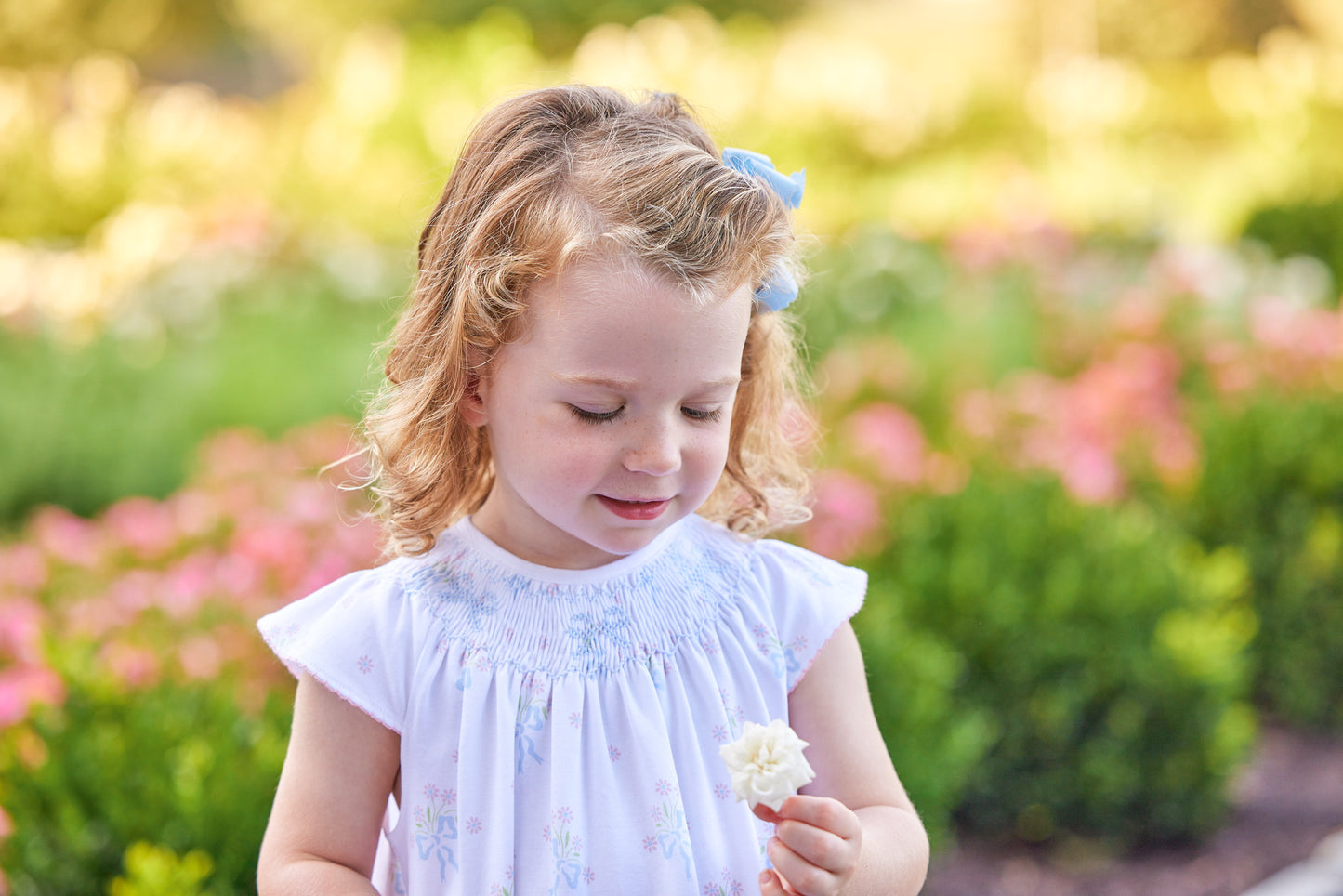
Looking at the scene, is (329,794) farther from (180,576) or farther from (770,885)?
(180,576)

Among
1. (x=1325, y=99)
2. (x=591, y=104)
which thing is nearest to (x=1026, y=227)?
(x=1325, y=99)

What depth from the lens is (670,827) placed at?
1450mm

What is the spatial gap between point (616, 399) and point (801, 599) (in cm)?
41

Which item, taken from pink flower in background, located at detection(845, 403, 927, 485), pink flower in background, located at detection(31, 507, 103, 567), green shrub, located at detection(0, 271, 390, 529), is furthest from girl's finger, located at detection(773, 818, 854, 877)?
green shrub, located at detection(0, 271, 390, 529)

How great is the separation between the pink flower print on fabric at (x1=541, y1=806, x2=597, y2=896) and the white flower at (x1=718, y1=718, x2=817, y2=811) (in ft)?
0.88

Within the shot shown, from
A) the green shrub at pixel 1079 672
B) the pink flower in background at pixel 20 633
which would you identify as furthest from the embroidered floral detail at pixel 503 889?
the green shrub at pixel 1079 672

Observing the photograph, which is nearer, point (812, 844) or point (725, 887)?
point (812, 844)

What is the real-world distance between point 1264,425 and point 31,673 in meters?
3.58

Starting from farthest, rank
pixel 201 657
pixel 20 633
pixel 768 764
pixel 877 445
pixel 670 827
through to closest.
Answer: pixel 877 445 → pixel 20 633 → pixel 201 657 → pixel 670 827 → pixel 768 764

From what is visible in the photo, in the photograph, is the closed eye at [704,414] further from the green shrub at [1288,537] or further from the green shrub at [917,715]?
the green shrub at [1288,537]

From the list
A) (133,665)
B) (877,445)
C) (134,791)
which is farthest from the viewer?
(877,445)

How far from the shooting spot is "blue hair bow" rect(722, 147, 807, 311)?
1.51m

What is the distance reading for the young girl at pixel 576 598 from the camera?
136 centimetres

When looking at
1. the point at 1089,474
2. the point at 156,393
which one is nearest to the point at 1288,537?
the point at 1089,474
